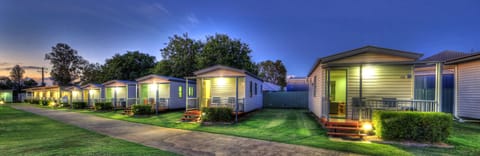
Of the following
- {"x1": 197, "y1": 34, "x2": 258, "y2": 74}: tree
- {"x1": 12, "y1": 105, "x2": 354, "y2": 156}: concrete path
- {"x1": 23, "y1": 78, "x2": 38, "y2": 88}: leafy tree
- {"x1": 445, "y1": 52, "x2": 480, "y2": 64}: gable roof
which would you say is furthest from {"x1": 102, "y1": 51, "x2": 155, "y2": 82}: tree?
{"x1": 23, "y1": 78, "x2": 38, "y2": 88}: leafy tree

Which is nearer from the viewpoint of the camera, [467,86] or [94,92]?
[467,86]

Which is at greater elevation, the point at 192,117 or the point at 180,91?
the point at 180,91

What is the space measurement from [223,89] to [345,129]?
8542 mm

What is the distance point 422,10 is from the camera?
65.0ft

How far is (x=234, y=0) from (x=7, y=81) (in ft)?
224

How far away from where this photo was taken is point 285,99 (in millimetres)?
17891

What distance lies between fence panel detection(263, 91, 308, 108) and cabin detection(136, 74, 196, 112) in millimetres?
6762

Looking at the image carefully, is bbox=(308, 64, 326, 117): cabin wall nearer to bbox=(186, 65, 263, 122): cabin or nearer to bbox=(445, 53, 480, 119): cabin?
bbox=(186, 65, 263, 122): cabin

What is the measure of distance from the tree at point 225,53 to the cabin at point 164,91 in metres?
3.90

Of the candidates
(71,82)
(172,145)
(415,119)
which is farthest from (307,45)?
(71,82)

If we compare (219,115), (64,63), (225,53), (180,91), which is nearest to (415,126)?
(219,115)

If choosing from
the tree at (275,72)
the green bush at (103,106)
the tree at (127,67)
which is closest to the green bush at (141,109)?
the green bush at (103,106)

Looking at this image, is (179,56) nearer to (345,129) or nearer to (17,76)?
(345,129)

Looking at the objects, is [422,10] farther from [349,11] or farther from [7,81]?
[7,81]
